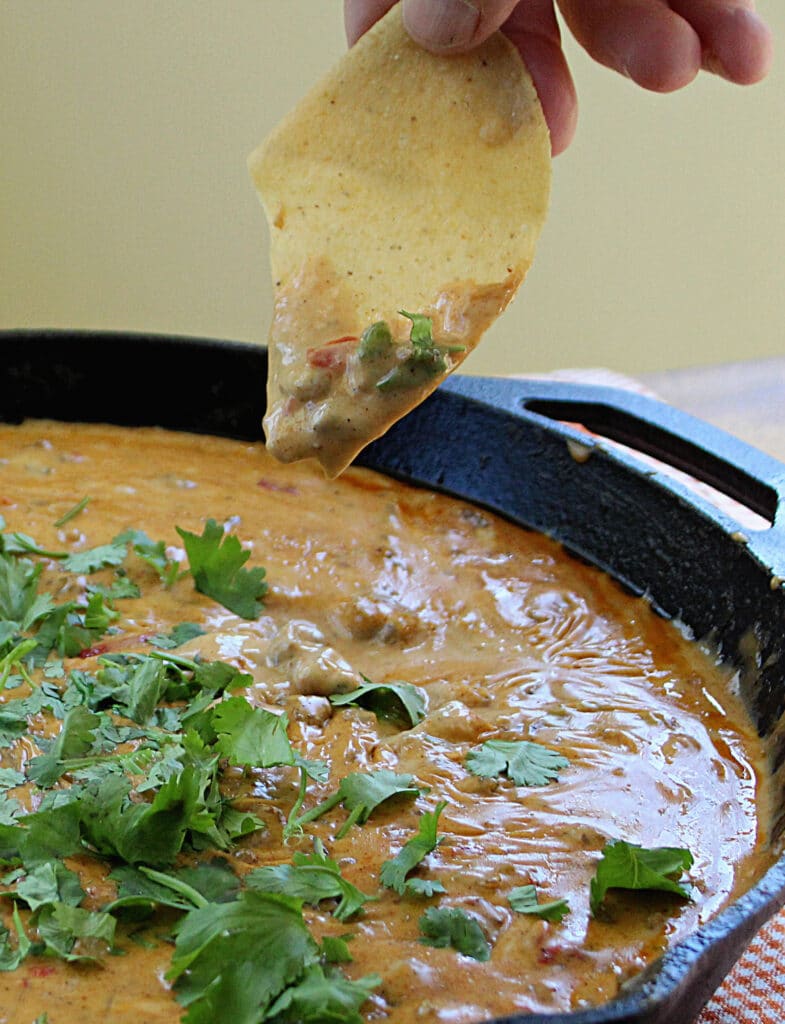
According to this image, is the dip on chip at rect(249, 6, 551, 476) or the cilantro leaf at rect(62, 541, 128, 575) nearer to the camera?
the dip on chip at rect(249, 6, 551, 476)

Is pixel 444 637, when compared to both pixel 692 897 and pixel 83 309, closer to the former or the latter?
pixel 692 897

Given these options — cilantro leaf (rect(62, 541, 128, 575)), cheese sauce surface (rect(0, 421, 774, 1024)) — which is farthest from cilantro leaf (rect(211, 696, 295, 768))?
cilantro leaf (rect(62, 541, 128, 575))

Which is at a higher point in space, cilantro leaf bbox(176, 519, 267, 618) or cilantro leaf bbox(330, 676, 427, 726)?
cilantro leaf bbox(330, 676, 427, 726)

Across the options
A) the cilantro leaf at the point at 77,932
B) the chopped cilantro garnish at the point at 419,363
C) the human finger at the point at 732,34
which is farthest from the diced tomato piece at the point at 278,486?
the cilantro leaf at the point at 77,932

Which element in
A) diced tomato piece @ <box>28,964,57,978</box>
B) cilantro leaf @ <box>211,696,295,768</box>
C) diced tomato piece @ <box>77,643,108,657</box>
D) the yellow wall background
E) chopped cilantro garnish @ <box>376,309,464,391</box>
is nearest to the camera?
diced tomato piece @ <box>28,964,57,978</box>

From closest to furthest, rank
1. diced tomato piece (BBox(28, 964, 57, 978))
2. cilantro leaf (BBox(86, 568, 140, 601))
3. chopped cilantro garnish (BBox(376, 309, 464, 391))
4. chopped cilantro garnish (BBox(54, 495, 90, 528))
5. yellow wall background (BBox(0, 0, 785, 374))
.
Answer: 1. diced tomato piece (BBox(28, 964, 57, 978))
2. chopped cilantro garnish (BBox(376, 309, 464, 391))
3. cilantro leaf (BBox(86, 568, 140, 601))
4. chopped cilantro garnish (BBox(54, 495, 90, 528))
5. yellow wall background (BBox(0, 0, 785, 374))

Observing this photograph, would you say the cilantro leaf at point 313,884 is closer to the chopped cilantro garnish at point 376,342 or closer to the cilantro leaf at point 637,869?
the cilantro leaf at point 637,869

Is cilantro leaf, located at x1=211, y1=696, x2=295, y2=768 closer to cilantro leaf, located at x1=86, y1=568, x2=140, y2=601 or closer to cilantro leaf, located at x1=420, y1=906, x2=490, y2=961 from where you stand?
cilantro leaf, located at x1=420, y1=906, x2=490, y2=961
